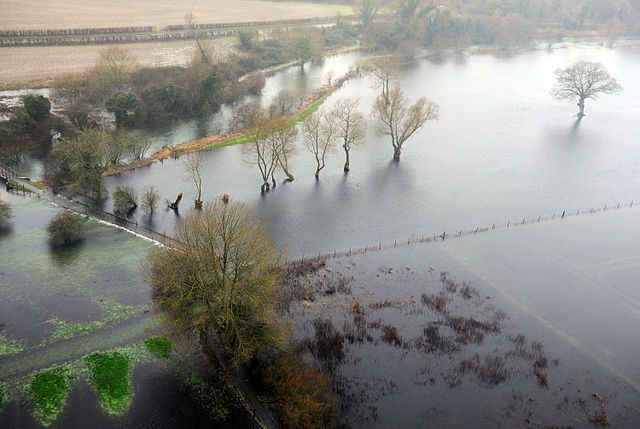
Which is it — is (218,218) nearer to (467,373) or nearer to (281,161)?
(467,373)

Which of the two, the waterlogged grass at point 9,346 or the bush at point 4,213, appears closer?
the waterlogged grass at point 9,346

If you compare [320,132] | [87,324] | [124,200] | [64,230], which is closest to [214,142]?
Result: [320,132]

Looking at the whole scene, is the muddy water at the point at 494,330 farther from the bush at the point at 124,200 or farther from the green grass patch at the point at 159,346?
the bush at the point at 124,200

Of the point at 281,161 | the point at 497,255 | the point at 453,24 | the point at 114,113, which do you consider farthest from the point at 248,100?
the point at 453,24

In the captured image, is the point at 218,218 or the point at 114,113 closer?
the point at 218,218

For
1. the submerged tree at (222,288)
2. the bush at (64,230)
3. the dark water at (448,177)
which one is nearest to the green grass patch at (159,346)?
the submerged tree at (222,288)

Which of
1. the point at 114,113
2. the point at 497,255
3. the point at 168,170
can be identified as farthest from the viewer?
the point at 114,113
